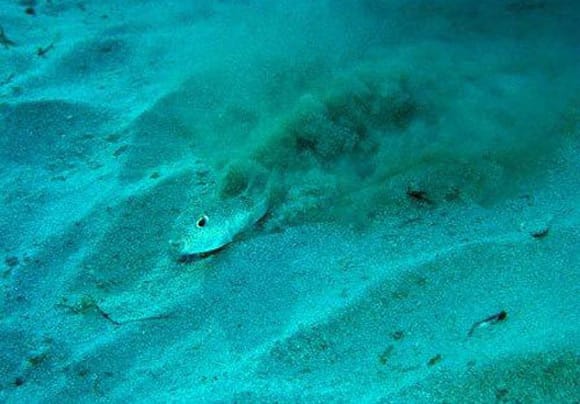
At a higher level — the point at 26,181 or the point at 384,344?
the point at 26,181

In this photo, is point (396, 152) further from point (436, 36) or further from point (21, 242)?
point (21, 242)

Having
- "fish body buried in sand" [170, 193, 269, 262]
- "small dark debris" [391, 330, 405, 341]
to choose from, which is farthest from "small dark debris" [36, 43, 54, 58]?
"small dark debris" [391, 330, 405, 341]

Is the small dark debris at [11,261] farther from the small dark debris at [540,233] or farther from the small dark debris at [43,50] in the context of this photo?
the small dark debris at [540,233]

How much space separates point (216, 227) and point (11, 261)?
902 mm

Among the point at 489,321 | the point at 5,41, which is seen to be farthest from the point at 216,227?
the point at 5,41

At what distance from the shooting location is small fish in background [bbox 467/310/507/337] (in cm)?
160

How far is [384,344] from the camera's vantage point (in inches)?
63.1

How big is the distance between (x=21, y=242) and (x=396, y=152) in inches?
70.4

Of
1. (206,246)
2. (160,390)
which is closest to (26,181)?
(206,246)

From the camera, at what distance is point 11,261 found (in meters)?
2.00

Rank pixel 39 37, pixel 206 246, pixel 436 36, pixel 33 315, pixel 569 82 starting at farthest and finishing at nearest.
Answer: pixel 39 37 → pixel 436 36 → pixel 569 82 → pixel 206 246 → pixel 33 315

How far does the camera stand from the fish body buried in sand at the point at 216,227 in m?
1.97

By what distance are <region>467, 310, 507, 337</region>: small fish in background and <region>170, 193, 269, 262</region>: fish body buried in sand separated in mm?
972

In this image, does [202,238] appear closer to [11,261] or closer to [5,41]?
[11,261]
